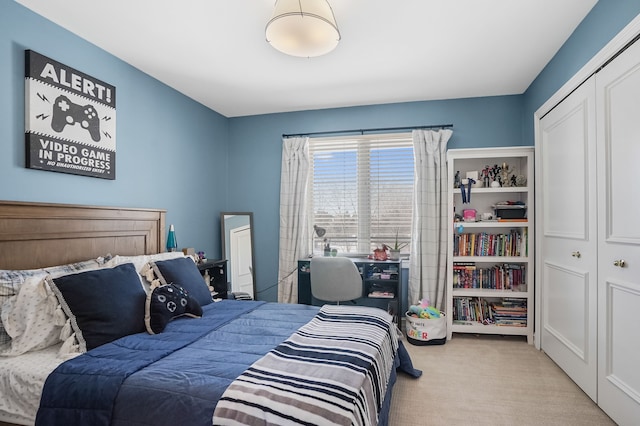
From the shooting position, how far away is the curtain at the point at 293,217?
4.18 metres

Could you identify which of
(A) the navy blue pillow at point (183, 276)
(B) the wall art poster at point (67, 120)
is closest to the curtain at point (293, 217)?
(A) the navy blue pillow at point (183, 276)

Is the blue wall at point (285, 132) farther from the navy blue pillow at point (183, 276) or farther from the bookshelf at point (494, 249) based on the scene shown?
the navy blue pillow at point (183, 276)

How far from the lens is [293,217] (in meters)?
4.21

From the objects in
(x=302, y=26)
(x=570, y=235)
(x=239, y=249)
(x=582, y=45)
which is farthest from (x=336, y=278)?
(x=582, y=45)

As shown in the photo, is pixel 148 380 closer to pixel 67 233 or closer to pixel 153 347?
pixel 153 347

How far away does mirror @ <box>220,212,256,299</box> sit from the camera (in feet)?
13.8

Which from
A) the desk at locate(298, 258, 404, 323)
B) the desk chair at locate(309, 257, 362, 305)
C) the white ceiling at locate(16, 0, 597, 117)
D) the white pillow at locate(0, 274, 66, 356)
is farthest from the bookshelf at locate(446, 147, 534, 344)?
the white pillow at locate(0, 274, 66, 356)

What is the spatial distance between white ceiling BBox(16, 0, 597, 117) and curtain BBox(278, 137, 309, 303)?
2.35ft

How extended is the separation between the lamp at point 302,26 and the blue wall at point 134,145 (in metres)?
1.57

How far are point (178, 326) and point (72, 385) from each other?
27.9 inches

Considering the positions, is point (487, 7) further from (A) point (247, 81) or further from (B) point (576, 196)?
(A) point (247, 81)

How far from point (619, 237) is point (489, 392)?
4.25ft

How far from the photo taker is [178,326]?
2227 mm

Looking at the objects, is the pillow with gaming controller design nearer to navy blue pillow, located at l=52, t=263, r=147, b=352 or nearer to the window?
navy blue pillow, located at l=52, t=263, r=147, b=352
